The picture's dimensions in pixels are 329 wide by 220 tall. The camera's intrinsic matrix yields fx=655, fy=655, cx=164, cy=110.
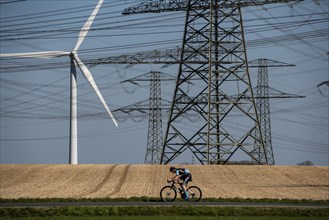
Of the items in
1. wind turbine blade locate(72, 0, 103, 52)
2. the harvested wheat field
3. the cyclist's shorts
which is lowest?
the harvested wheat field

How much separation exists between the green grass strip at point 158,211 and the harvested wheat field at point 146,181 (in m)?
10.3

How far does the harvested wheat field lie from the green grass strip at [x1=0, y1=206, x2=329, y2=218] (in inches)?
404

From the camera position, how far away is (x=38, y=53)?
60531 millimetres

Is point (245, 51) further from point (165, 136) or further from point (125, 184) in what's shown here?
point (125, 184)

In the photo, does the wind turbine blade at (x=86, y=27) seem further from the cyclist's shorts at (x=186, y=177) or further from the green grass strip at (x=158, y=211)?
the green grass strip at (x=158, y=211)

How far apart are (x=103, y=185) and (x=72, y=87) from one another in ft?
51.5

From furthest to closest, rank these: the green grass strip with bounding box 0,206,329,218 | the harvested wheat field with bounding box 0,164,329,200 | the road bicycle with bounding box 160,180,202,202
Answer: the harvested wheat field with bounding box 0,164,329,200, the road bicycle with bounding box 160,180,202,202, the green grass strip with bounding box 0,206,329,218

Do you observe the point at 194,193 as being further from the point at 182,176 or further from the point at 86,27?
the point at 86,27

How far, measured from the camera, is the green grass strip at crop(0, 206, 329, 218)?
97.7ft

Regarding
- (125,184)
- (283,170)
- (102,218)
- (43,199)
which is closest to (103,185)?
(125,184)

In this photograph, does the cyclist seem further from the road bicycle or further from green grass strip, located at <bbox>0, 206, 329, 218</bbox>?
green grass strip, located at <bbox>0, 206, 329, 218</bbox>

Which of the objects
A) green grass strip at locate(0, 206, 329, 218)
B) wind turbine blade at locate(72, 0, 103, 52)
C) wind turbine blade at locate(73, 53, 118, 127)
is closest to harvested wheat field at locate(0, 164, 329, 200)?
wind turbine blade at locate(73, 53, 118, 127)

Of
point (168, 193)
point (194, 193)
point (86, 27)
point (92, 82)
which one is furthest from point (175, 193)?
point (86, 27)

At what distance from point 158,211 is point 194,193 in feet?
25.5
